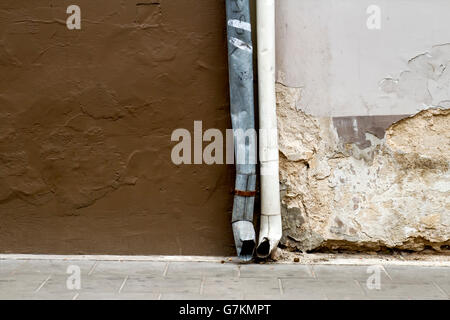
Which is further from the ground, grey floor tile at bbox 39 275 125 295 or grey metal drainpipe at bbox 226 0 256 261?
grey metal drainpipe at bbox 226 0 256 261

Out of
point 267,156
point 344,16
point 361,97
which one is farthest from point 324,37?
point 267,156

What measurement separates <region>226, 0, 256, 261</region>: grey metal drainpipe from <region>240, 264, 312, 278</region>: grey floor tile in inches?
5.0

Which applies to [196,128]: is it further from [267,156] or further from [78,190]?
[78,190]

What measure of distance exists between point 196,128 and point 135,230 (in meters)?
0.91

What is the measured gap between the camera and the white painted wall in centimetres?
493

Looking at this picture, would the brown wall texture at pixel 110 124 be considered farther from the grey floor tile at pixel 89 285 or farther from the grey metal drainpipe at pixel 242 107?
the grey floor tile at pixel 89 285

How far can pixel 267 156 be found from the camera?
194 inches

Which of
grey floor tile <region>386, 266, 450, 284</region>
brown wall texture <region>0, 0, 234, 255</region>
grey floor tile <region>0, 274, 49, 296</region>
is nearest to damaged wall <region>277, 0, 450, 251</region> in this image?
grey floor tile <region>386, 266, 450, 284</region>

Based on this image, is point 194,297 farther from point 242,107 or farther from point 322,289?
point 242,107

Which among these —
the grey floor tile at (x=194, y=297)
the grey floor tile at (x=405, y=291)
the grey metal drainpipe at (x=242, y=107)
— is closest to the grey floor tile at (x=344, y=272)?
the grey floor tile at (x=405, y=291)

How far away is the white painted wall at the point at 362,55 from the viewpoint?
4.93m

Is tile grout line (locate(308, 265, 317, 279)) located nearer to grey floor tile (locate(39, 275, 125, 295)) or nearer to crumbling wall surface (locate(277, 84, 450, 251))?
crumbling wall surface (locate(277, 84, 450, 251))

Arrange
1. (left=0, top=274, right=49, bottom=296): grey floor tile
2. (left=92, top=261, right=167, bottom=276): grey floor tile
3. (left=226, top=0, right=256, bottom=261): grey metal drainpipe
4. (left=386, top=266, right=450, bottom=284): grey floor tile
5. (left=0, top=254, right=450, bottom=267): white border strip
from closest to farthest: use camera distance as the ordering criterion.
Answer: (left=0, top=274, right=49, bottom=296): grey floor tile < (left=386, top=266, right=450, bottom=284): grey floor tile < (left=92, top=261, right=167, bottom=276): grey floor tile < (left=226, top=0, right=256, bottom=261): grey metal drainpipe < (left=0, top=254, right=450, bottom=267): white border strip

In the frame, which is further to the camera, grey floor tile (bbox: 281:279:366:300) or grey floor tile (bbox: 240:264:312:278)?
grey floor tile (bbox: 240:264:312:278)
